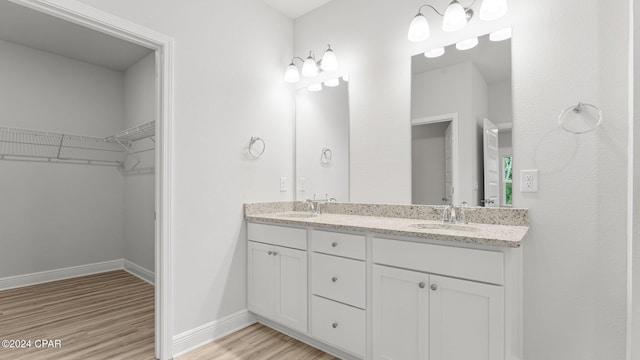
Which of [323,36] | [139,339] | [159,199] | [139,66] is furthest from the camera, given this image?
[139,66]

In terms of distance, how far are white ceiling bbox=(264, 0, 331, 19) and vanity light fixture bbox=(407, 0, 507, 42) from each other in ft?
3.34

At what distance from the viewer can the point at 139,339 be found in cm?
230

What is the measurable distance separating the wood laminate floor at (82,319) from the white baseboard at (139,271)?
0.07 m

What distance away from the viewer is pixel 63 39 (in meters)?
3.29

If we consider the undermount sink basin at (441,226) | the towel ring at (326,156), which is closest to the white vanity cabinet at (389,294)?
the undermount sink basin at (441,226)

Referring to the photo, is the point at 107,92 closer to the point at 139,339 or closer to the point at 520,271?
the point at 139,339

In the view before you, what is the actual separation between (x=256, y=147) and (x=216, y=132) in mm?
386

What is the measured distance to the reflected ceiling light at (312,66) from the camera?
2523 millimetres

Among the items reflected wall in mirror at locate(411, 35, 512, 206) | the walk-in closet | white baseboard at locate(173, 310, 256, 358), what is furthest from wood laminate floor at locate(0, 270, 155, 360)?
reflected wall in mirror at locate(411, 35, 512, 206)

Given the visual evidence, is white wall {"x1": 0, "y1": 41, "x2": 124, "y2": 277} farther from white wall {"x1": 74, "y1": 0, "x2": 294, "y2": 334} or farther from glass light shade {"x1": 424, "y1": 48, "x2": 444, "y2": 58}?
glass light shade {"x1": 424, "y1": 48, "x2": 444, "y2": 58}

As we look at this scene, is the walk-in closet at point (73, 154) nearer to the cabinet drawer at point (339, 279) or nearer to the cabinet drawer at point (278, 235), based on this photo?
the cabinet drawer at point (278, 235)

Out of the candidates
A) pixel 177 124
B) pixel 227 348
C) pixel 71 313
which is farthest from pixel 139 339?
pixel 177 124

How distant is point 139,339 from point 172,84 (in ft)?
6.03

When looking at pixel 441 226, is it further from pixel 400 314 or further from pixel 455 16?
pixel 455 16
